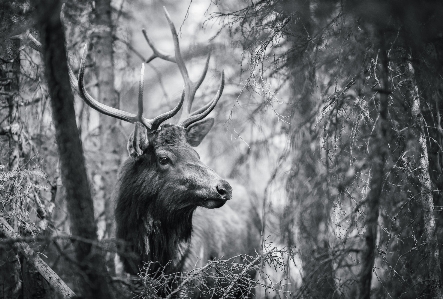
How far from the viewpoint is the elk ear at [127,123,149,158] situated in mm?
6340

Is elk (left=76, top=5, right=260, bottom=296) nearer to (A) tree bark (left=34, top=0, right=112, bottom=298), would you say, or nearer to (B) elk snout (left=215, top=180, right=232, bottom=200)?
(B) elk snout (left=215, top=180, right=232, bottom=200)

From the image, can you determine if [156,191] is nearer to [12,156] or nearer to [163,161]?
[163,161]

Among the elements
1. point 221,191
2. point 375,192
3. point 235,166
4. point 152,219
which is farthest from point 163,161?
point 235,166

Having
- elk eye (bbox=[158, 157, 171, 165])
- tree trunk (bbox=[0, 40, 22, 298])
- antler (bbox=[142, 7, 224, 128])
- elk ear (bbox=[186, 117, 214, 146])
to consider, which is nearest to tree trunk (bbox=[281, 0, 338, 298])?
antler (bbox=[142, 7, 224, 128])

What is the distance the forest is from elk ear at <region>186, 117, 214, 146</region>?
0.05 ft

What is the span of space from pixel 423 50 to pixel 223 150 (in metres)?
7.08

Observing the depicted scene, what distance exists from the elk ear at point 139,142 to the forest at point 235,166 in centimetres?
1

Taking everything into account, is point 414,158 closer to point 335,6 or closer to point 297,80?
point 335,6

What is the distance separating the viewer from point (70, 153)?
10.4 ft

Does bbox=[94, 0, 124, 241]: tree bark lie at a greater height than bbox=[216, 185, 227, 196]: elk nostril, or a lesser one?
greater

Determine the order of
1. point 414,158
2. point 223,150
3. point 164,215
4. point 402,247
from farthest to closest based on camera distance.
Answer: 1. point 223,150
2. point 164,215
3. point 402,247
4. point 414,158

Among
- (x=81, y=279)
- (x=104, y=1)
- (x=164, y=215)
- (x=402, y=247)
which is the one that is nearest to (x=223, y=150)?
(x=104, y=1)

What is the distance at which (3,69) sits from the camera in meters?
6.73

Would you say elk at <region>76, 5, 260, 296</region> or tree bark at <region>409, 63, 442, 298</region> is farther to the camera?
elk at <region>76, 5, 260, 296</region>
